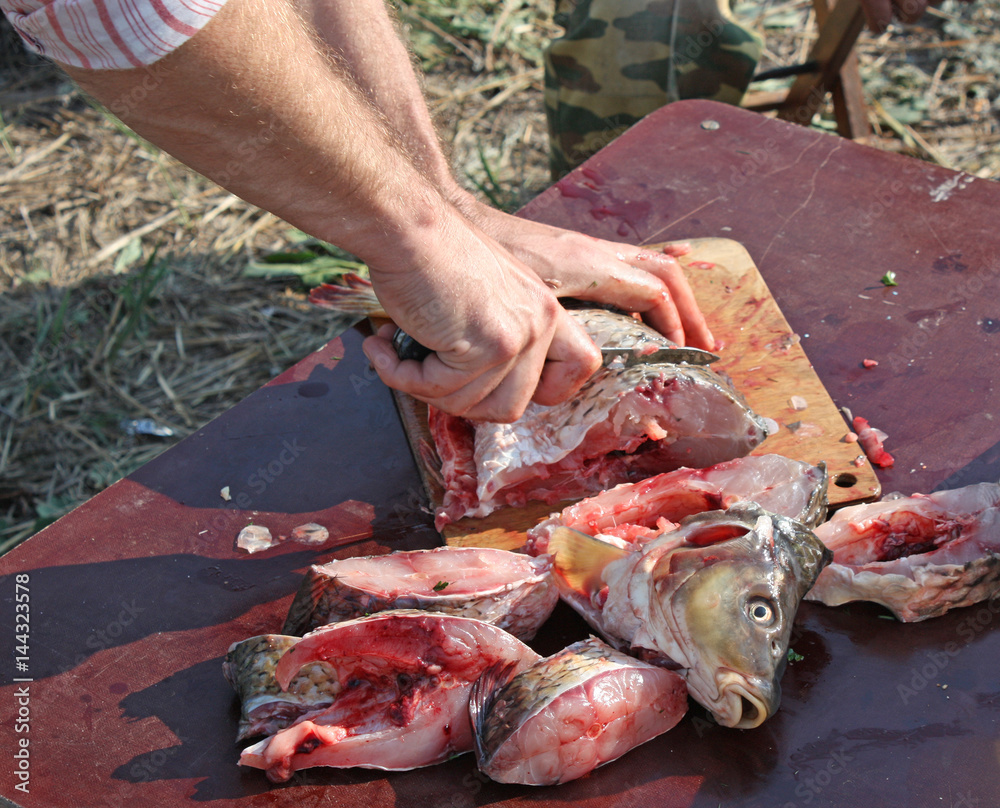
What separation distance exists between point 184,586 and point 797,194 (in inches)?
99.7

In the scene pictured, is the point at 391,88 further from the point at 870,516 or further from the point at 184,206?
the point at 184,206

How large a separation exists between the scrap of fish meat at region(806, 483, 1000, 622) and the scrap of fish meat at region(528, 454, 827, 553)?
0.12 meters

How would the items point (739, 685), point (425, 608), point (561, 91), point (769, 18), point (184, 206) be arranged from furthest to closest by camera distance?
point (769, 18)
point (184, 206)
point (561, 91)
point (425, 608)
point (739, 685)

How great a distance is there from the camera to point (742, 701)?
1.74m

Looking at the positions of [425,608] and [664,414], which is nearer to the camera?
[425,608]

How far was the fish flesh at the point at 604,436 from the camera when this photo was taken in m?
2.31

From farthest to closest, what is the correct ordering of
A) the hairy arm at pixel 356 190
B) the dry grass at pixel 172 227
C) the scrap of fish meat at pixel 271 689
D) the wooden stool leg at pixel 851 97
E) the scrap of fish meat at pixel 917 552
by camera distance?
the wooden stool leg at pixel 851 97
the dry grass at pixel 172 227
the scrap of fish meat at pixel 917 552
the scrap of fish meat at pixel 271 689
the hairy arm at pixel 356 190

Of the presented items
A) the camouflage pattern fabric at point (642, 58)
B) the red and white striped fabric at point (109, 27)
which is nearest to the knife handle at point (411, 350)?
the red and white striped fabric at point (109, 27)

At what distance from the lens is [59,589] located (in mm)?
2191

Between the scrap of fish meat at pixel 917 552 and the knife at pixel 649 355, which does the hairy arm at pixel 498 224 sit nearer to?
the knife at pixel 649 355

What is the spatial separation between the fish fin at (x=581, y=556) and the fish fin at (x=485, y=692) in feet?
0.92

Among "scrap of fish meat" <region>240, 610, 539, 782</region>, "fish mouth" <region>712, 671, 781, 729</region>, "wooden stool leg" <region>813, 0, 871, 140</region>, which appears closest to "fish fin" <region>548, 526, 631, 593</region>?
"scrap of fish meat" <region>240, 610, 539, 782</region>

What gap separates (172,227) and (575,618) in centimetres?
440

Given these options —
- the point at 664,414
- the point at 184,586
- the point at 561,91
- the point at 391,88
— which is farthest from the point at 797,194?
the point at 184,586
